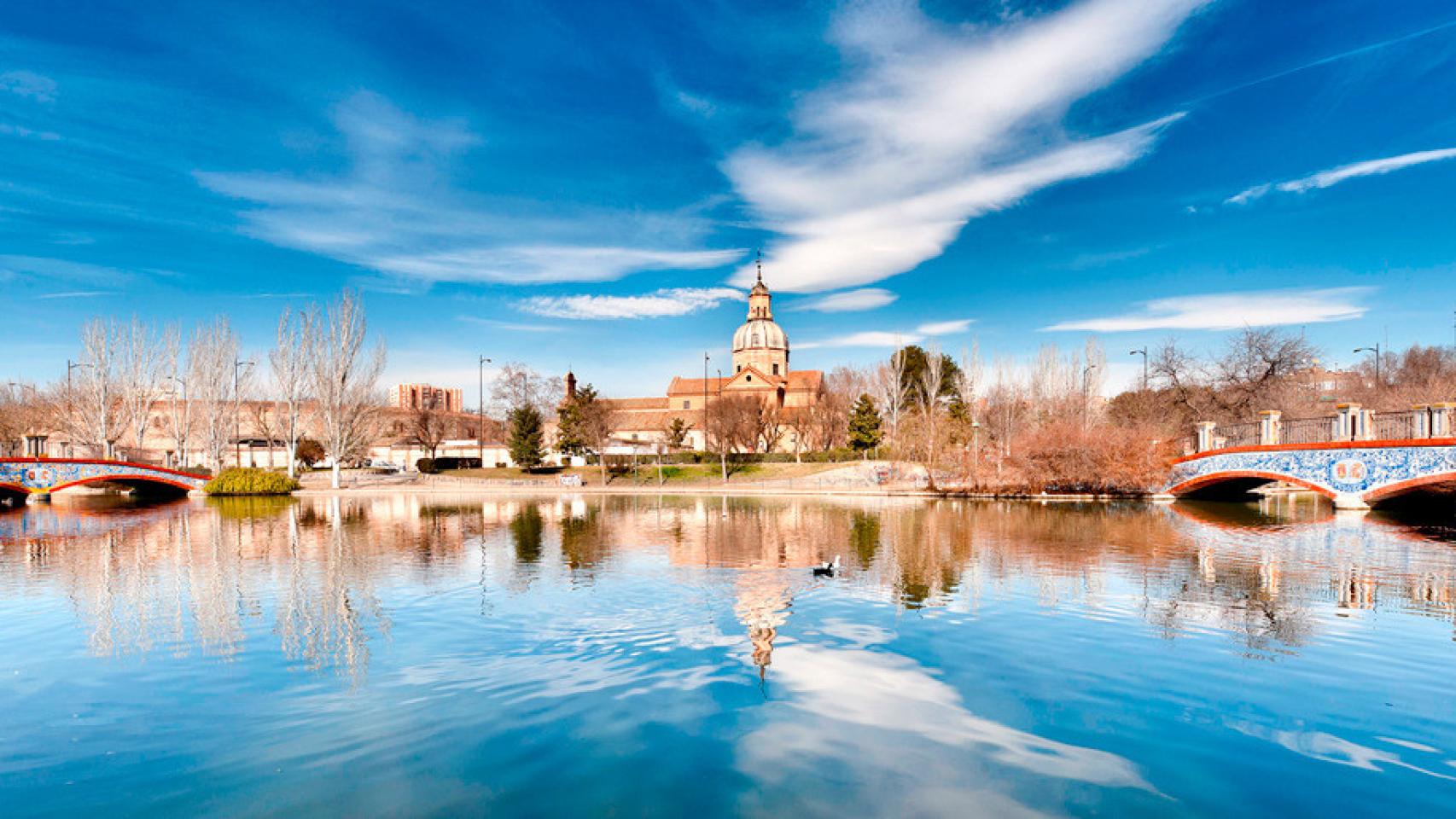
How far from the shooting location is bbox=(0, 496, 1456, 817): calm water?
5.82m

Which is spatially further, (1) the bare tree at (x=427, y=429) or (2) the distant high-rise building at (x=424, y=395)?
(2) the distant high-rise building at (x=424, y=395)

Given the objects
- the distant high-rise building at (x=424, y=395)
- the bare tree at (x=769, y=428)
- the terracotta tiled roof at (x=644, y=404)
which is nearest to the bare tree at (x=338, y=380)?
the bare tree at (x=769, y=428)

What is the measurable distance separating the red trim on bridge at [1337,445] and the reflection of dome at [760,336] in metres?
72.0

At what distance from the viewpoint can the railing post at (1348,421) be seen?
91.2ft

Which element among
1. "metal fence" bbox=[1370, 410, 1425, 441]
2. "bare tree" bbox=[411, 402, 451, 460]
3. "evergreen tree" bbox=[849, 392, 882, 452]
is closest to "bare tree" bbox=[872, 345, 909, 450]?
"evergreen tree" bbox=[849, 392, 882, 452]

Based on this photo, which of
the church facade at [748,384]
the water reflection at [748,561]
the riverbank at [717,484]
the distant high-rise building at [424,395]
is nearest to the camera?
the water reflection at [748,561]

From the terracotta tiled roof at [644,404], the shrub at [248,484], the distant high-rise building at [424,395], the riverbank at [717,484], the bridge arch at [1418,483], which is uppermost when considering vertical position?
the distant high-rise building at [424,395]

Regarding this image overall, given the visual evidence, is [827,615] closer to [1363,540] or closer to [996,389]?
[1363,540]

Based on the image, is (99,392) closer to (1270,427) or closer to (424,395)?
Answer: (1270,427)

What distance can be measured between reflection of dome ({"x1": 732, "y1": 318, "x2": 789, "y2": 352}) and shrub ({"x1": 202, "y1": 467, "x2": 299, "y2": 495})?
227 ft

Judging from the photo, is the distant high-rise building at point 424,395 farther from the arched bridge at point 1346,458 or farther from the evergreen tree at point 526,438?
the arched bridge at point 1346,458

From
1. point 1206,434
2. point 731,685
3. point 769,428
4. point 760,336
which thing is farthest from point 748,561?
point 760,336

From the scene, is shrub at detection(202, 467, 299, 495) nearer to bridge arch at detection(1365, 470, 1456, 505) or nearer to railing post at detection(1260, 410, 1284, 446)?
A: railing post at detection(1260, 410, 1284, 446)

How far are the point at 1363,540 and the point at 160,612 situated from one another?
27.3 m
